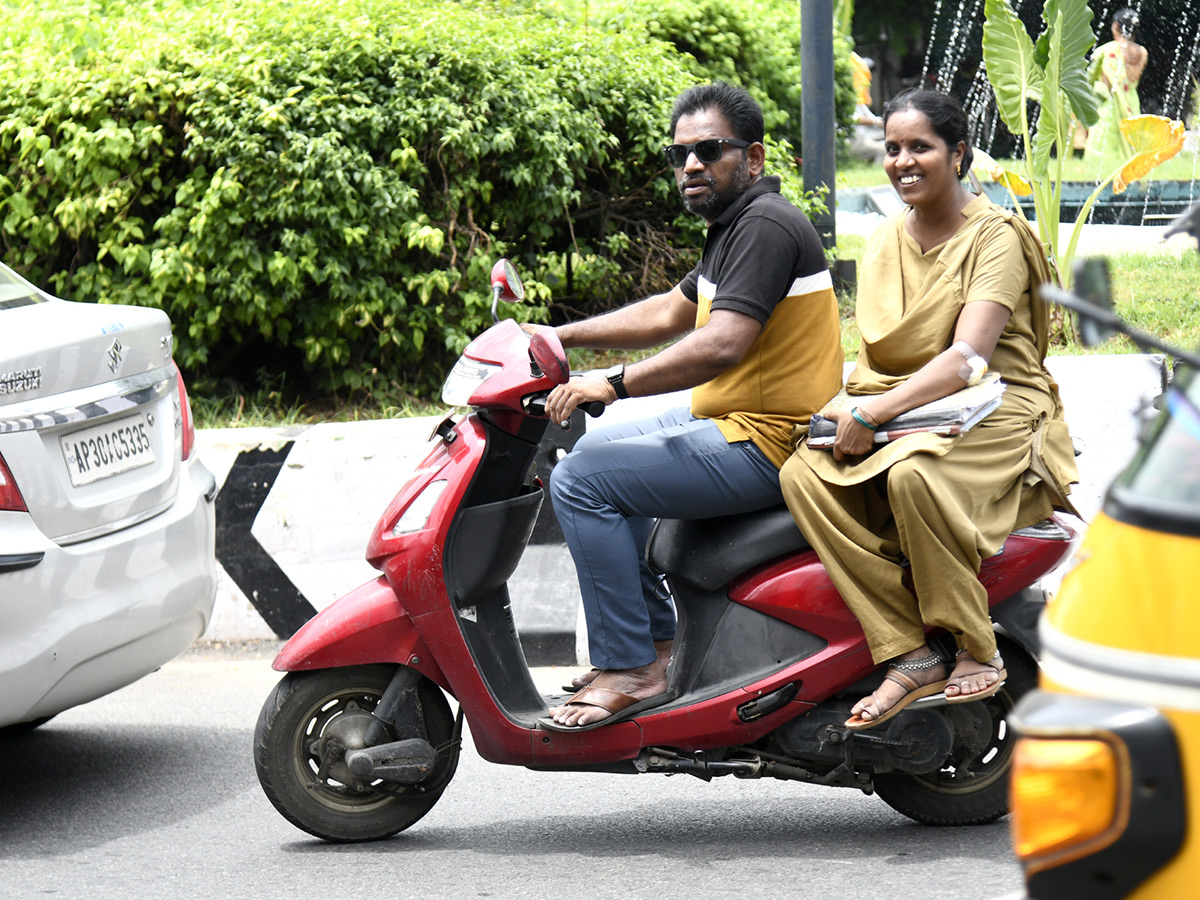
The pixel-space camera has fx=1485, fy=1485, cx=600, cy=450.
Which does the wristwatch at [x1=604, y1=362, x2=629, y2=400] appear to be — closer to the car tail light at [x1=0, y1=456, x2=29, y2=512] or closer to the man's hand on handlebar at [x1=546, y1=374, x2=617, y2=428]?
the man's hand on handlebar at [x1=546, y1=374, x2=617, y2=428]

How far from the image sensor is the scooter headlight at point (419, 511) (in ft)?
12.6

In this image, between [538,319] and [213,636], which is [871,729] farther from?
[538,319]

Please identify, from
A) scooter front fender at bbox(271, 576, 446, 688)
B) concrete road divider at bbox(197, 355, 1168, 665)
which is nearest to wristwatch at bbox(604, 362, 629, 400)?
scooter front fender at bbox(271, 576, 446, 688)

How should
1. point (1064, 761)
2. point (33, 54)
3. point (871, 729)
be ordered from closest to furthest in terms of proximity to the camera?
point (1064, 761) → point (871, 729) → point (33, 54)

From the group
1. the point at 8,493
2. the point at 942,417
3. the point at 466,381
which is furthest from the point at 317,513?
the point at 942,417

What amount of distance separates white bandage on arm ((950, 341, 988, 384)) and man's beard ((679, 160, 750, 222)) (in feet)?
2.29

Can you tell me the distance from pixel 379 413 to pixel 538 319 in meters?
0.93

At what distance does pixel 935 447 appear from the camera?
11.8 feet

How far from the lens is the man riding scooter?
3.70 m

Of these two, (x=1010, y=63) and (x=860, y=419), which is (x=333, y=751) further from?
(x=1010, y=63)

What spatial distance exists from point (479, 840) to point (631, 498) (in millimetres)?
1069

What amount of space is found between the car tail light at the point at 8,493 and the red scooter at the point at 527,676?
87 cm

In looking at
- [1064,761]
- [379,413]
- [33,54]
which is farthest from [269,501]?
[1064,761]

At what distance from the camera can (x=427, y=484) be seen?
3.88 meters
